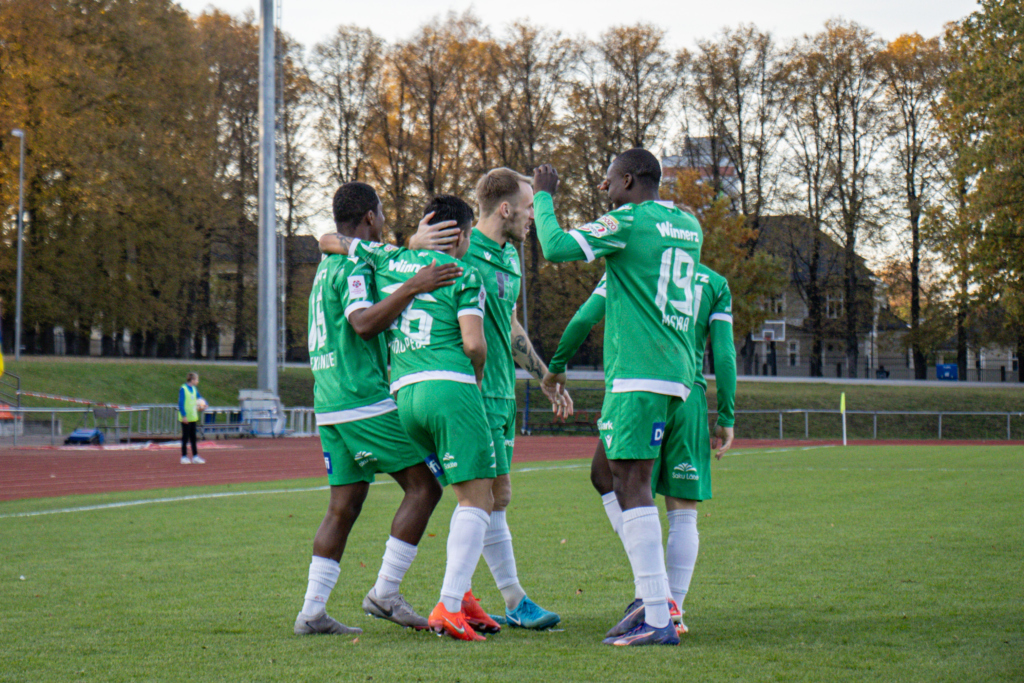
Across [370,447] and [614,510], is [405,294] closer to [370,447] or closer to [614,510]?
[370,447]

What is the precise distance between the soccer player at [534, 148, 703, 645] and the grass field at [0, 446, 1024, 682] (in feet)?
1.79

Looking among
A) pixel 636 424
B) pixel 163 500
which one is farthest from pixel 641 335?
pixel 163 500

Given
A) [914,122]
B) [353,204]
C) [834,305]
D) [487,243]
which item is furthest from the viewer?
[834,305]

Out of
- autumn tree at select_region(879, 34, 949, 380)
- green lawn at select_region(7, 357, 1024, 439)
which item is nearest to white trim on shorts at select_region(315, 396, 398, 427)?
green lawn at select_region(7, 357, 1024, 439)

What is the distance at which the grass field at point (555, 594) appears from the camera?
372 cm

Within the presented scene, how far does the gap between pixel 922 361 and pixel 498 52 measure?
25.8 meters

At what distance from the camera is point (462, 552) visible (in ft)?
14.3

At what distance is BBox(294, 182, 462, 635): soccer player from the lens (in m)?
4.50

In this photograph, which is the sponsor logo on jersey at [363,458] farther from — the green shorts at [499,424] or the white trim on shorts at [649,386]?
the white trim on shorts at [649,386]

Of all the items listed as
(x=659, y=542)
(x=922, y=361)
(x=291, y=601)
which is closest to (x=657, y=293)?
(x=659, y=542)

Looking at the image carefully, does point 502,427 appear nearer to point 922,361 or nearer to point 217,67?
point 217,67

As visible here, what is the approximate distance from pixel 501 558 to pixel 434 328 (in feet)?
4.01

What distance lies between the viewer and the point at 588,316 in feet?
16.7

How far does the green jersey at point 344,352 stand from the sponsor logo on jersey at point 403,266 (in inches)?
5.1
